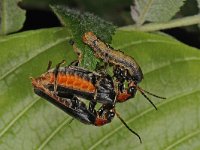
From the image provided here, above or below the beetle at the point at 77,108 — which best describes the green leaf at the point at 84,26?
above

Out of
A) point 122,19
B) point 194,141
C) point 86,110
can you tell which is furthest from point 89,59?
point 122,19

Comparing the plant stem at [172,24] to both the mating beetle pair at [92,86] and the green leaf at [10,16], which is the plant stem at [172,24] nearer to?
the mating beetle pair at [92,86]

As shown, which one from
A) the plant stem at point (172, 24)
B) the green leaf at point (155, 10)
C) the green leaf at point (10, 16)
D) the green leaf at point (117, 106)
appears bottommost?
the green leaf at point (117, 106)

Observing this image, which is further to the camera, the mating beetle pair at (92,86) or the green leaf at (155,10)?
the green leaf at (155,10)

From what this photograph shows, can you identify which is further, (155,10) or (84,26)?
(155,10)

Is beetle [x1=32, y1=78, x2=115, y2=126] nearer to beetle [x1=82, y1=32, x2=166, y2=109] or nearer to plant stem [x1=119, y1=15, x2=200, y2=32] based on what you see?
beetle [x1=82, y1=32, x2=166, y2=109]

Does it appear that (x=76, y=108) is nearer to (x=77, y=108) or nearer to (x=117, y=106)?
(x=77, y=108)

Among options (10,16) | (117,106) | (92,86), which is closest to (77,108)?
(92,86)

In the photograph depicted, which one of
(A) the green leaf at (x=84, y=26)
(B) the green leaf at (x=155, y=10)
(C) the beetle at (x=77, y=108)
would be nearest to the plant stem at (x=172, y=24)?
(B) the green leaf at (x=155, y=10)
